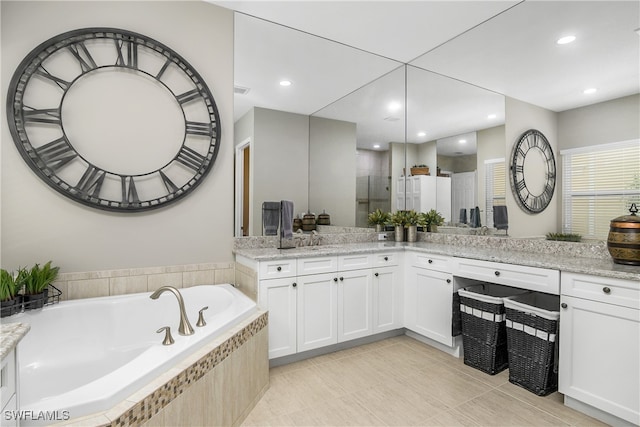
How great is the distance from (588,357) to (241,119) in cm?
294

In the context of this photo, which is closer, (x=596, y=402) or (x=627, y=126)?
(x=596, y=402)

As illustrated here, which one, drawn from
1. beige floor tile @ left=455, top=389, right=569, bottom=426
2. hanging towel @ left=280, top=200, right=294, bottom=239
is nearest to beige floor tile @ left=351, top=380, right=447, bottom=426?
beige floor tile @ left=455, top=389, right=569, bottom=426

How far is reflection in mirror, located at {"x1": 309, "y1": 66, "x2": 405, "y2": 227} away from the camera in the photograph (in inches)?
144

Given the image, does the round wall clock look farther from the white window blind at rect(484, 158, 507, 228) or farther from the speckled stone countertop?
the speckled stone countertop

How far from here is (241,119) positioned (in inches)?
114

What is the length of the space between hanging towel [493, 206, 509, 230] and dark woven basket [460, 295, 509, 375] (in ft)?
Answer: 2.60

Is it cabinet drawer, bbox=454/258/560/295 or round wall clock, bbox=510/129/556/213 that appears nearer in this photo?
cabinet drawer, bbox=454/258/560/295

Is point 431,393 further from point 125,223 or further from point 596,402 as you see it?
point 125,223

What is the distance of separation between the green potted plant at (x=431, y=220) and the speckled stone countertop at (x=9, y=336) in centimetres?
333

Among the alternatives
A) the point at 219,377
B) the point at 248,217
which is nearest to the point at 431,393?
the point at 219,377

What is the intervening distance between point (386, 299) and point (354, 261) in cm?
52

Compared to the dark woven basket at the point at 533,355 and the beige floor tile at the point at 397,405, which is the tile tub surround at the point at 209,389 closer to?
the beige floor tile at the point at 397,405

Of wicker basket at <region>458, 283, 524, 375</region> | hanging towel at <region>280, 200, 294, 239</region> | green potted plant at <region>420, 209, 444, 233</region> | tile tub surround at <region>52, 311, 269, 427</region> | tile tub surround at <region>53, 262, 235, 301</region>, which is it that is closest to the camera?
tile tub surround at <region>52, 311, 269, 427</region>

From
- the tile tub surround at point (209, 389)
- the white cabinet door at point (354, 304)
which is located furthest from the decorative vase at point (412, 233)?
the tile tub surround at point (209, 389)
